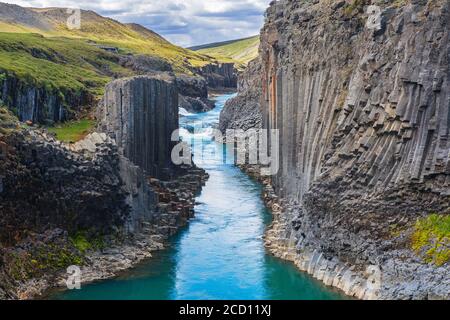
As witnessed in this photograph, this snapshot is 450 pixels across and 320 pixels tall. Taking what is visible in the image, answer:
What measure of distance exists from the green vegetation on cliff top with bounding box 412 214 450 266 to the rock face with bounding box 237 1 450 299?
0.46 m

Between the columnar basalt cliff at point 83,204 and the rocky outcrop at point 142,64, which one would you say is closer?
the columnar basalt cliff at point 83,204

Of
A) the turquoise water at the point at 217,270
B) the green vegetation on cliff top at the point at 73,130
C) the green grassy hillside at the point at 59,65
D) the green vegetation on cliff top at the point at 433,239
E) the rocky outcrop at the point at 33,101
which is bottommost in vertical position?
the turquoise water at the point at 217,270

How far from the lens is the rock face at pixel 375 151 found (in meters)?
42.3

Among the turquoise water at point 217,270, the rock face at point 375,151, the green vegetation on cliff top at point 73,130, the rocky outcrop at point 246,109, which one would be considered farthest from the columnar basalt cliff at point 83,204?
the rocky outcrop at point 246,109

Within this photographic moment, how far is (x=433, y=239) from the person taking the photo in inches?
Answer: 1612

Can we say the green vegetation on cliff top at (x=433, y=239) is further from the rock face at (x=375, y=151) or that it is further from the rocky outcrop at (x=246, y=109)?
the rocky outcrop at (x=246, y=109)

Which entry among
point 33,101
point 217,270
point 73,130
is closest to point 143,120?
point 73,130

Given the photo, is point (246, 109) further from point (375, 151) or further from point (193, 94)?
point (375, 151)

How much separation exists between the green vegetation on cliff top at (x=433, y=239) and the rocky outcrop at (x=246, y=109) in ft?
193

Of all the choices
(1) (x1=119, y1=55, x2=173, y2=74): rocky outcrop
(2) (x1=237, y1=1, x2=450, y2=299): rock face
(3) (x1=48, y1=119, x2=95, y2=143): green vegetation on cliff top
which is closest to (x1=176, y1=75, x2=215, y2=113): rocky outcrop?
(1) (x1=119, y1=55, x2=173, y2=74): rocky outcrop

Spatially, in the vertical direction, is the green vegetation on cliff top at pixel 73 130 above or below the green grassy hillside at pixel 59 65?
below

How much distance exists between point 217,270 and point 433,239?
520 inches
